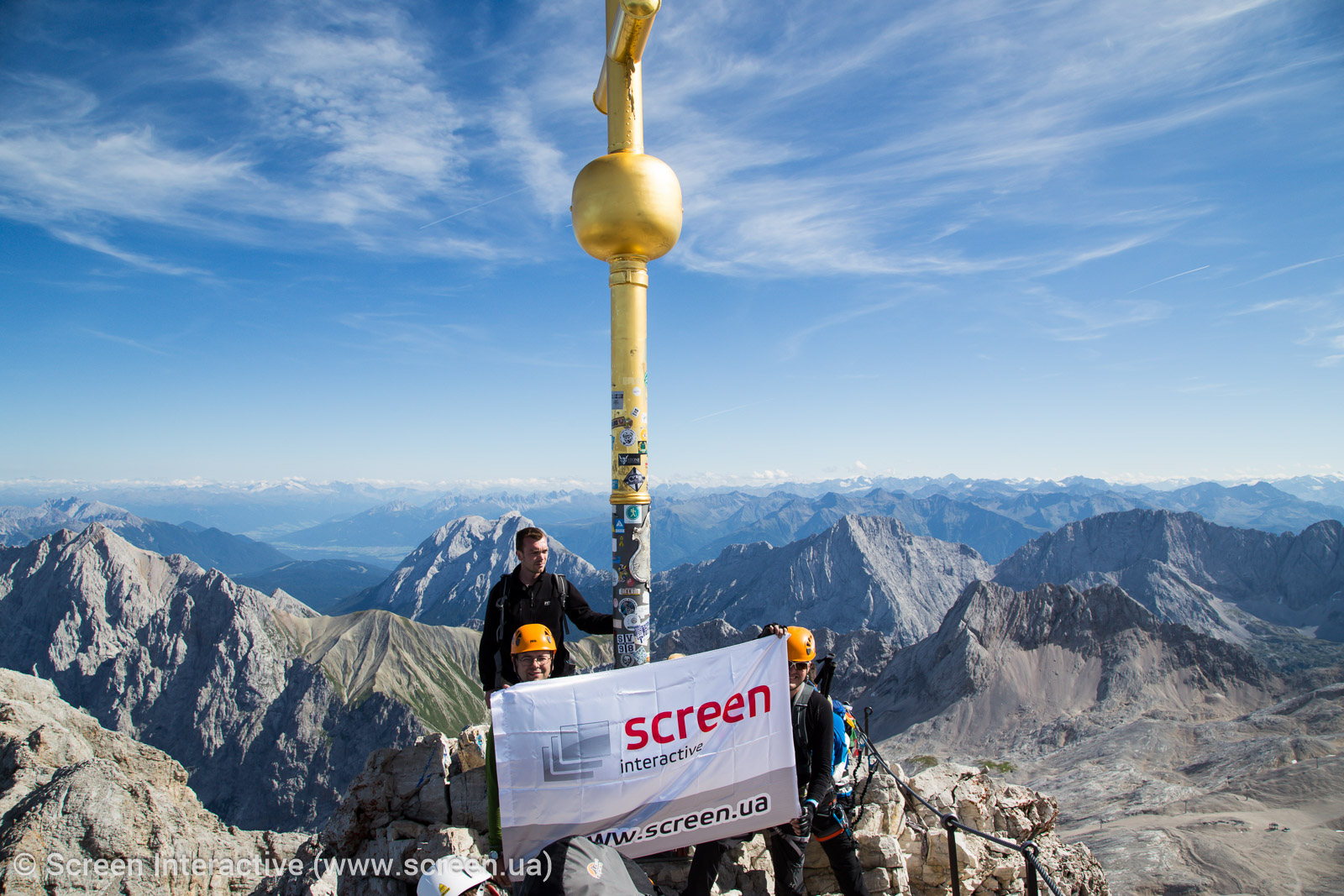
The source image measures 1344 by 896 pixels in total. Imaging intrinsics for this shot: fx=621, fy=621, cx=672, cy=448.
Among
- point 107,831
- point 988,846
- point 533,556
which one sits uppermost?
point 533,556

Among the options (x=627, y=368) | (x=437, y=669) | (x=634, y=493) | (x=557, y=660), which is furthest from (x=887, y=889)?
(x=437, y=669)

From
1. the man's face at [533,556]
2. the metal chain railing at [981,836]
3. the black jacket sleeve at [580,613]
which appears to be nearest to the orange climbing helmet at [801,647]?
the metal chain railing at [981,836]

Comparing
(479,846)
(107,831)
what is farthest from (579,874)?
(107,831)

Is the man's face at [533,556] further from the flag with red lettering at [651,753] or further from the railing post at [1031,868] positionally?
the railing post at [1031,868]

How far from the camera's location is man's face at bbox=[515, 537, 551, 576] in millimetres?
9125

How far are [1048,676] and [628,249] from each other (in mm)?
160790

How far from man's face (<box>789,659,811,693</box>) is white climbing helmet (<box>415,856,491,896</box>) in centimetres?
430

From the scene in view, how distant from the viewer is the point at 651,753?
26.1 ft

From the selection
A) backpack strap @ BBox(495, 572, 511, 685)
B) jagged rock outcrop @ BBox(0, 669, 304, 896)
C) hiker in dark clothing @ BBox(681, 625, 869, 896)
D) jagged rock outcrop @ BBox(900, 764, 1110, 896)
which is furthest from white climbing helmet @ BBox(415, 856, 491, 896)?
jagged rock outcrop @ BBox(0, 669, 304, 896)

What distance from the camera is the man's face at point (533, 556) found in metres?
9.12

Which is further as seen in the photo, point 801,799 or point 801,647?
point 801,647

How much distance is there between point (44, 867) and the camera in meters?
15.2

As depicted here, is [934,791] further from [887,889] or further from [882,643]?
[882,643]

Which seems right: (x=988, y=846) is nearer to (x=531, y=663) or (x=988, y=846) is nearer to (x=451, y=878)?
(x=531, y=663)
